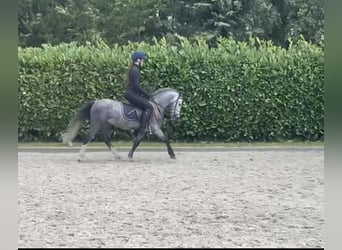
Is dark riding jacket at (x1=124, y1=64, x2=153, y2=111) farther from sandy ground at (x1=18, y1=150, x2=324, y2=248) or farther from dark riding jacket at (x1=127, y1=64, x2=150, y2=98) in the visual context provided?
sandy ground at (x1=18, y1=150, x2=324, y2=248)

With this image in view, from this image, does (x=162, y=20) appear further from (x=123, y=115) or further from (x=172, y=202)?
(x=172, y=202)

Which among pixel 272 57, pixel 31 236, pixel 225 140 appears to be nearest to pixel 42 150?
pixel 225 140

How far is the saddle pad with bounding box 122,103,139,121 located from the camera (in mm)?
11836

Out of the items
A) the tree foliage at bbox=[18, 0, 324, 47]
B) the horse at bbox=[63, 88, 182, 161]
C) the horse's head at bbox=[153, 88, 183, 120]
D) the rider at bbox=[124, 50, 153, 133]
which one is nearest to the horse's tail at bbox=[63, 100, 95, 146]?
the horse at bbox=[63, 88, 182, 161]

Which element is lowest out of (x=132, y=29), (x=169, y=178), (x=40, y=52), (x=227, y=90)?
(x=169, y=178)

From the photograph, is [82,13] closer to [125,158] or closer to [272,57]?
[272,57]

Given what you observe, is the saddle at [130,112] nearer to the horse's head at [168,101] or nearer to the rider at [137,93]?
the rider at [137,93]

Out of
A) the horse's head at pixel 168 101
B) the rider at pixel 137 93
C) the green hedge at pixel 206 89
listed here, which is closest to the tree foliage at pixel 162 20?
the green hedge at pixel 206 89

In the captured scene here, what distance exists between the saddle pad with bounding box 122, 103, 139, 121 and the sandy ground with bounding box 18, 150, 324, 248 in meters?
0.87

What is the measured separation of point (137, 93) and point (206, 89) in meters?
4.30

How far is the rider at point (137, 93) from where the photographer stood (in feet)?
37.9

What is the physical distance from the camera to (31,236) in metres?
5.32

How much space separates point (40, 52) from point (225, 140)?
5.42 meters

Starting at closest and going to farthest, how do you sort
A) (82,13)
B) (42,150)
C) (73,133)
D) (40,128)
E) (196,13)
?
1. (73,133)
2. (42,150)
3. (40,128)
4. (196,13)
5. (82,13)
